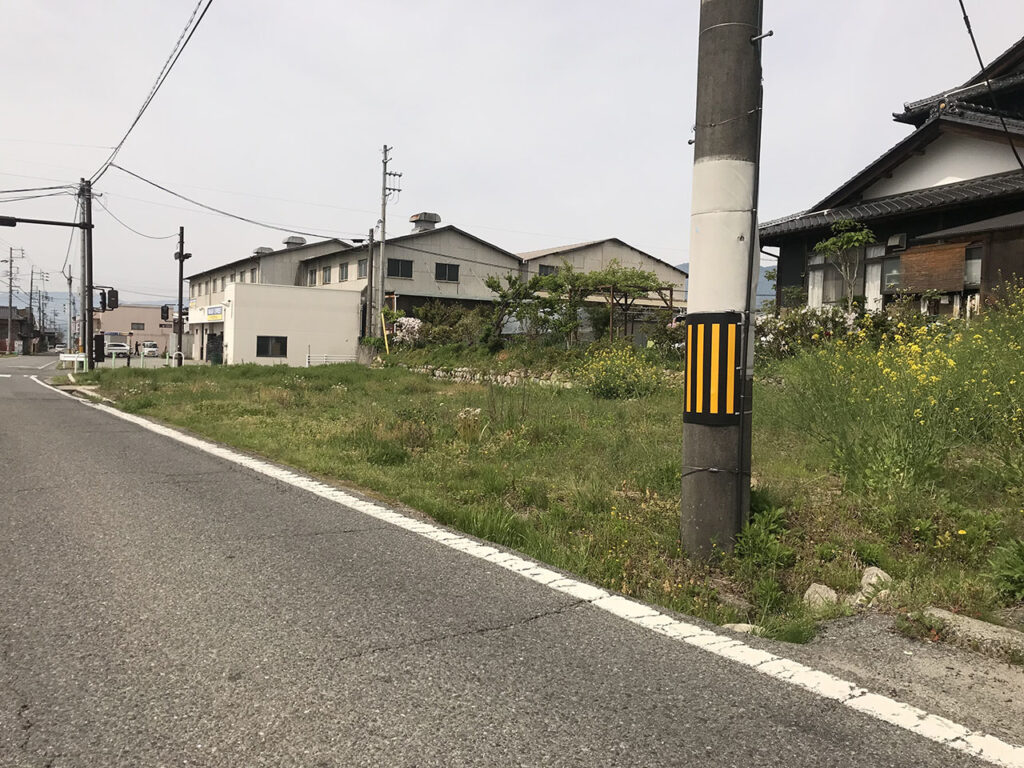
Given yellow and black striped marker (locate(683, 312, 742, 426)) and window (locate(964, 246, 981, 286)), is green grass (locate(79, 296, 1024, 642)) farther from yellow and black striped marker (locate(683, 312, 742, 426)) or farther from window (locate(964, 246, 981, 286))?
window (locate(964, 246, 981, 286))

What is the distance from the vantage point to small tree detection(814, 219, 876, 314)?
1611 centimetres

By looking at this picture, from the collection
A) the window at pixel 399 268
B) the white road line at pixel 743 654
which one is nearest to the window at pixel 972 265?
the white road line at pixel 743 654

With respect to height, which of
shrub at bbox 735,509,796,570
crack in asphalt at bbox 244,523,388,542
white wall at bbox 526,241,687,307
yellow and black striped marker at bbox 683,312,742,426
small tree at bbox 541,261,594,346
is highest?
white wall at bbox 526,241,687,307

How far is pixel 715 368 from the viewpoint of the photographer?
4.00 meters

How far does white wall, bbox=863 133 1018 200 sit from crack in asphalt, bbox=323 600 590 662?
1617 cm

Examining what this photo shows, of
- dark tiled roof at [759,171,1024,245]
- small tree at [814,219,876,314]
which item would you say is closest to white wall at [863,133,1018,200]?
dark tiled roof at [759,171,1024,245]

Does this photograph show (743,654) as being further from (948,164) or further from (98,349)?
(98,349)

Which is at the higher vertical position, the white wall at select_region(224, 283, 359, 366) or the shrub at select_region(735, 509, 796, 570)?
the white wall at select_region(224, 283, 359, 366)

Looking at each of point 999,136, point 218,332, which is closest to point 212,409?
point 999,136

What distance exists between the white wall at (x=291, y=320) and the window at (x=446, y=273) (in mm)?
4880

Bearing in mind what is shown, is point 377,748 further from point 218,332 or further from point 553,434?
point 218,332

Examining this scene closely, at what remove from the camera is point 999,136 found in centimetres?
1497

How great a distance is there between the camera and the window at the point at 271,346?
3856cm

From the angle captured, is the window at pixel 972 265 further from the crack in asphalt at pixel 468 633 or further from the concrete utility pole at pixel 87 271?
the concrete utility pole at pixel 87 271
